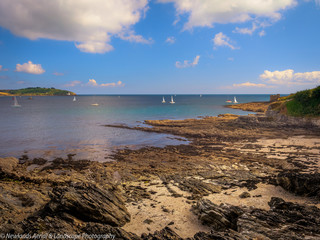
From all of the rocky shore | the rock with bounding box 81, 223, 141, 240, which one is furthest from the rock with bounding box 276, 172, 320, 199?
the rock with bounding box 81, 223, 141, 240

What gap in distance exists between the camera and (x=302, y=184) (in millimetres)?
12953

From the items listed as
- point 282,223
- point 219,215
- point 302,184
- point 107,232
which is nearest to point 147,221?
point 107,232

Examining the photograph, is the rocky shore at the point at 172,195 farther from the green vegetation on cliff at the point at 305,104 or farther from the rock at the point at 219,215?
the green vegetation on cliff at the point at 305,104

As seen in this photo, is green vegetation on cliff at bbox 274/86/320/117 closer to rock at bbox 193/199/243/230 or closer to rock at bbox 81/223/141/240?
rock at bbox 193/199/243/230

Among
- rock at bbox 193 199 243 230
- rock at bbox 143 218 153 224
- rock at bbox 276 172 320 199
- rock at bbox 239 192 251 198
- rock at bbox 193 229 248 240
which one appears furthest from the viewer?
rock at bbox 239 192 251 198

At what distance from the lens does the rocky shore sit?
8.17m

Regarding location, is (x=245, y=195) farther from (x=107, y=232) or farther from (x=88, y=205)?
(x=88, y=205)

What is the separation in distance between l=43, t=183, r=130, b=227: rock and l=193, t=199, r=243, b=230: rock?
4.37m

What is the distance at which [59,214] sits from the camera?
9.17 meters

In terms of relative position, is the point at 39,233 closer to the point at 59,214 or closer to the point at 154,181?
the point at 59,214

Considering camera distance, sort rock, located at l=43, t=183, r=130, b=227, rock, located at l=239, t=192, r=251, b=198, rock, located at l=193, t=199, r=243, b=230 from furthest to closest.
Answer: rock, located at l=239, t=192, r=251, b=198 → rock, located at l=193, t=199, r=243, b=230 → rock, located at l=43, t=183, r=130, b=227

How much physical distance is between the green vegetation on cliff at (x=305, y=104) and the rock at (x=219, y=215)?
4247 centimetres

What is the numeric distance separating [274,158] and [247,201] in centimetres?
1255

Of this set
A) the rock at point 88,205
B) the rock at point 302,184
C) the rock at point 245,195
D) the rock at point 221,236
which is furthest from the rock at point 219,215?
the rock at point 302,184
